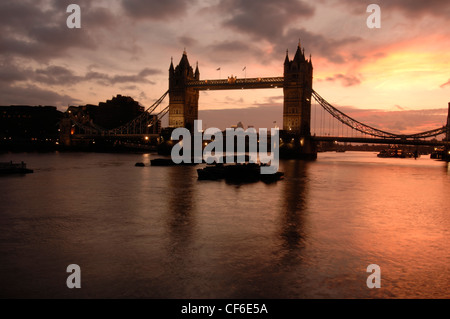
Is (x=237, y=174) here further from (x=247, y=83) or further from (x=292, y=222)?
(x=247, y=83)

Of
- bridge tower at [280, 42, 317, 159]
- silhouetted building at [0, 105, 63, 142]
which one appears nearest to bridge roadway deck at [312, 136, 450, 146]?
bridge tower at [280, 42, 317, 159]

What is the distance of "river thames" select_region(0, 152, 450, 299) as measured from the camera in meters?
8.61

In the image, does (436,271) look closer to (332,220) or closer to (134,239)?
(332,220)

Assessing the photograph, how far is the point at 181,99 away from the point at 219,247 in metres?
94.0

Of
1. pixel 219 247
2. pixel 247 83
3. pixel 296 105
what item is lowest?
pixel 219 247

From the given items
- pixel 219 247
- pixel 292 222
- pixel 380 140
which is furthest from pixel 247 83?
pixel 219 247

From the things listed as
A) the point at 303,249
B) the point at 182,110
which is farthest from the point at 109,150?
the point at 303,249

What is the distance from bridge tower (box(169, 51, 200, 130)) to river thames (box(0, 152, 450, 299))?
80.8 m

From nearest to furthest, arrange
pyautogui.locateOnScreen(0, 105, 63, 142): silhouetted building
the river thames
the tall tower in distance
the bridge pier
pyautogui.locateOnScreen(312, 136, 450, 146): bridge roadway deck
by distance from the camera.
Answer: the river thames < pyautogui.locateOnScreen(312, 136, 450, 146): bridge roadway deck < the bridge pier < the tall tower in distance < pyautogui.locateOnScreen(0, 105, 63, 142): silhouetted building

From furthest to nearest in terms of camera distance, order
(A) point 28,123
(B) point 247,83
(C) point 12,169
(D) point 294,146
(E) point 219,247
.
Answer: (A) point 28,123 < (D) point 294,146 < (B) point 247,83 < (C) point 12,169 < (E) point 219,247

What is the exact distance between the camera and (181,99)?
103 metres

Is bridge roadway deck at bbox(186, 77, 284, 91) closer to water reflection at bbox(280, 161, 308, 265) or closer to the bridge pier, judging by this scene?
the bridge pier
